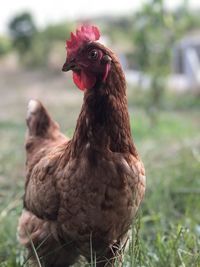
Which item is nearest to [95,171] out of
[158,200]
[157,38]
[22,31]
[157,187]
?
[158,200]

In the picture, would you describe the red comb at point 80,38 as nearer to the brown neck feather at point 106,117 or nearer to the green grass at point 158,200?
the brown neck feather at point 106,117

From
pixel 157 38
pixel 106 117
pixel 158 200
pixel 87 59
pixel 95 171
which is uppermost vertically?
pixel 157 38

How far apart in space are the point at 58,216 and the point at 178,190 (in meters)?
1.91

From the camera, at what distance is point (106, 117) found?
7.26 ft

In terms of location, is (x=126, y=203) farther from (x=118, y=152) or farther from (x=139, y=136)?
(x=139, y=136)

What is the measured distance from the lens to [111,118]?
222cm

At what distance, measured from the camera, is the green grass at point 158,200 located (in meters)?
2.58

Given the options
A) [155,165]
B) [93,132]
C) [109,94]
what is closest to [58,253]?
[93,132]

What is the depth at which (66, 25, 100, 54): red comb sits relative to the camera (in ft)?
7.15

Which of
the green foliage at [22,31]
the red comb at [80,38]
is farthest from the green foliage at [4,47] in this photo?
the red comb at [80,38]

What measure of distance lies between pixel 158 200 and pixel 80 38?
1.93 meters

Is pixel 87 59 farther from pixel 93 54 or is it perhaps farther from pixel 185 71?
pixel 185 71

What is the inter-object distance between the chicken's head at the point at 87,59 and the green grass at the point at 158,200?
626 millimetres

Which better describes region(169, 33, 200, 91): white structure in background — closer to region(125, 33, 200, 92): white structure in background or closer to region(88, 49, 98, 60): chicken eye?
region(125, 33, 200, 92): white structure in background
